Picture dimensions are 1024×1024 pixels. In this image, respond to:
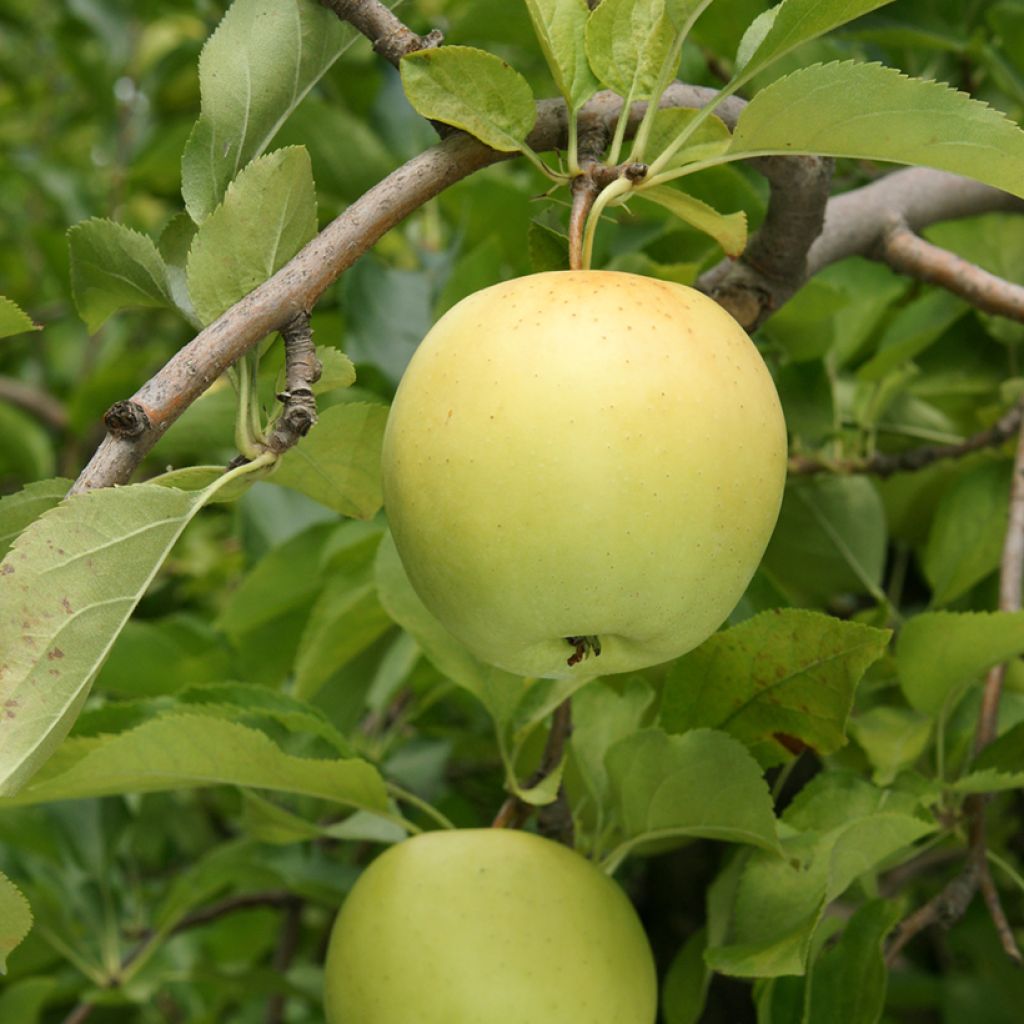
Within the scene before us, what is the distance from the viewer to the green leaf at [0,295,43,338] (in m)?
0.53

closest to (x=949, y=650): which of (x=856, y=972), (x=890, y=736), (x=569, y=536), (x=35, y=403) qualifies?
(x=890, y=736)

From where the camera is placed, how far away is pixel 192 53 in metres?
2.01

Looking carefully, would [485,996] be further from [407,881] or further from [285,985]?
[285,985]

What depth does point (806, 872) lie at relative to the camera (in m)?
0.71

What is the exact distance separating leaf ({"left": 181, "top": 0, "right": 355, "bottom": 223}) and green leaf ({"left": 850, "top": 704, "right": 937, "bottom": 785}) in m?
0.51

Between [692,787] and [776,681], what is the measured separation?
7 cm

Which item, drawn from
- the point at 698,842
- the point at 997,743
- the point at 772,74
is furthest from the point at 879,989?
the point at 772,74

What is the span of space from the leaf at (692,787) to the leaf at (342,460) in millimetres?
199

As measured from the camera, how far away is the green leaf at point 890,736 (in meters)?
0.82

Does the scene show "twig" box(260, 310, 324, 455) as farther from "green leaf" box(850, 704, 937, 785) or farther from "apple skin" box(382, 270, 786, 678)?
"green leaf" box(850, 704, 937, 785)

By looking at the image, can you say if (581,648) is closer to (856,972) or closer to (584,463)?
(584,463)

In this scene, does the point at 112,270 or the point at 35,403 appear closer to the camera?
the point at 112,270

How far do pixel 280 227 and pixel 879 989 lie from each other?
0.50 metres

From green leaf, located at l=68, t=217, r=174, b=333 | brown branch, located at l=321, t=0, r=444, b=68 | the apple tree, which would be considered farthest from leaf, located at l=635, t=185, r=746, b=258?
green leaf, located at l=68, t=217, r=174, b=333
